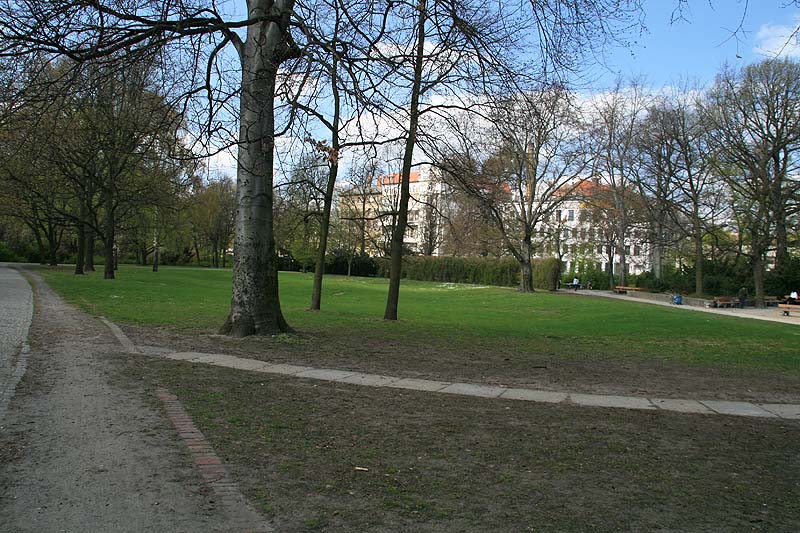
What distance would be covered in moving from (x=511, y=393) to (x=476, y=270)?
53824 millimetres

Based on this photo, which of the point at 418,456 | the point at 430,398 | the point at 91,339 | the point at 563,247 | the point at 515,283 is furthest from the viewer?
the point at 563,247

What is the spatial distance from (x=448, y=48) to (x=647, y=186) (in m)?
37.3

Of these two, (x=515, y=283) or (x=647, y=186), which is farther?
(x=515, y=283)

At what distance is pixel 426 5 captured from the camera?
30.9 feet

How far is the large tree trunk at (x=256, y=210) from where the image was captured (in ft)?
36.0

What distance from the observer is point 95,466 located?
4.65 metres

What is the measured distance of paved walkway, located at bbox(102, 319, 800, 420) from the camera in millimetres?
7672

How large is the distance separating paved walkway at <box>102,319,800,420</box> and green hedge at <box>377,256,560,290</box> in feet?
138

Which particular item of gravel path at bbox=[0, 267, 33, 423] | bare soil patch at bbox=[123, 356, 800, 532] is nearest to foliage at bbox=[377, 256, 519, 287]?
gravel path at bbox=[0, 267, 33, 423]

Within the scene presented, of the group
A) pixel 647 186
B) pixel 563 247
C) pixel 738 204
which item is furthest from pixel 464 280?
pixel 738 204

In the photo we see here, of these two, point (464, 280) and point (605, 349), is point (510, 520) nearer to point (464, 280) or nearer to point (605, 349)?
point (605, 349)

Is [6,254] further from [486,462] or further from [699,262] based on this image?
[486,462]

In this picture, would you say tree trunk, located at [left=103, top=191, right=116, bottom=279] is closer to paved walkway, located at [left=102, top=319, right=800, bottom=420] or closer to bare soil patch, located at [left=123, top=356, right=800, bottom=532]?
paved walkway, located at [left=102, top=319, right=800, bottom=420]

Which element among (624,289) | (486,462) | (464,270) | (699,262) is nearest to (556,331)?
(486,462)
